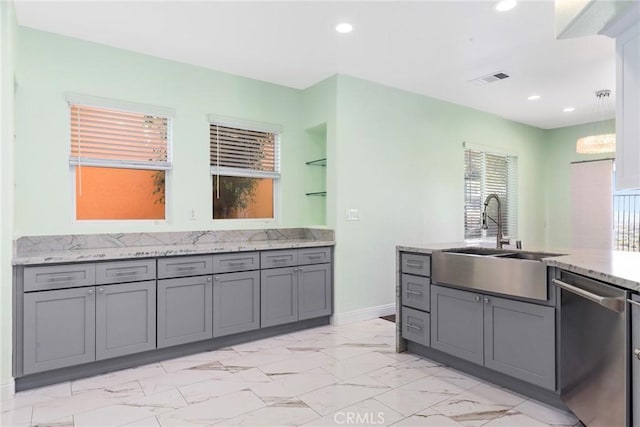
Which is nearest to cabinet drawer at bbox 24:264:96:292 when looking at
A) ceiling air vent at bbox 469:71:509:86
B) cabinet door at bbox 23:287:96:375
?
cabinet door at bbox 23:287:96:375

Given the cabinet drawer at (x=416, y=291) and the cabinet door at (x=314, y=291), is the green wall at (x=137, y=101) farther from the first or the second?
the cabinet drawer at (x=416, y=291)

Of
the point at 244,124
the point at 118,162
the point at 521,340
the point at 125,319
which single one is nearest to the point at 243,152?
the point at 244,124

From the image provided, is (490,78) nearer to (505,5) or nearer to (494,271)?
(505,5)

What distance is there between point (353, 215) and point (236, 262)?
142 cm

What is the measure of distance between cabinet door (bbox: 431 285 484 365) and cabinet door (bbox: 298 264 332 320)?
1.35m

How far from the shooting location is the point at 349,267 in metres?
4.29

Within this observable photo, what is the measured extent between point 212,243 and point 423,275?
6.75ft

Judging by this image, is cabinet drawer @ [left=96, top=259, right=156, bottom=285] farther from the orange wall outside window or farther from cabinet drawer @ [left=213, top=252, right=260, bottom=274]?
the orange wall outside window

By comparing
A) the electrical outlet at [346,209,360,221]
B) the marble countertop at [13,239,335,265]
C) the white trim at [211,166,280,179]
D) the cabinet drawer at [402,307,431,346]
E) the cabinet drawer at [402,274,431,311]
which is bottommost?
the cabinet drawer at [402,307,431,346]

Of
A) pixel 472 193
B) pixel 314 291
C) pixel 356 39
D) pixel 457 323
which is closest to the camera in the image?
pixel 457 323

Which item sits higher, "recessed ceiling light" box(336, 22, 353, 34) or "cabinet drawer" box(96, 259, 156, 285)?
"recessed ceiling light" box(336, 22, 353, 34)

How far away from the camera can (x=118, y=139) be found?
11.7 feet

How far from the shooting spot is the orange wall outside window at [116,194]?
3434mm

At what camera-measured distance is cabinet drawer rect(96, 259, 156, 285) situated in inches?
113
